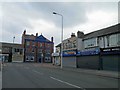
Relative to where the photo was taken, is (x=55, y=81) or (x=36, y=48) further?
(x=36, y=48)

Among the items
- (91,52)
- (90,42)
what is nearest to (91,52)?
(91,52)

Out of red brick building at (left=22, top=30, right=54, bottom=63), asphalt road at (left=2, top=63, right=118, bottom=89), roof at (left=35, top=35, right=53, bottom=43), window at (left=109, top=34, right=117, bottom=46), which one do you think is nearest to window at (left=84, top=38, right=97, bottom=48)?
window at (left=109, top=34, right=117, bottom=46)

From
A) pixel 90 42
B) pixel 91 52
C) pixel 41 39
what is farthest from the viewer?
pixel 41 39

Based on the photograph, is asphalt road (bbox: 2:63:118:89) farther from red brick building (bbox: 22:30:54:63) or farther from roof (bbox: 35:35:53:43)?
roof (bbox: 35:35:53:43)

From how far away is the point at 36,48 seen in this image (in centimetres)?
7694

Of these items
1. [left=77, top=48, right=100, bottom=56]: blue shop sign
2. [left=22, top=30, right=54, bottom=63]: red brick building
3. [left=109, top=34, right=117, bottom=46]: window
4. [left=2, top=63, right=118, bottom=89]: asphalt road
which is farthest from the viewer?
[left=22, top=30, right=54, bottom=63]: red brick building

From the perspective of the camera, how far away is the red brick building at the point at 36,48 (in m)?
74.4

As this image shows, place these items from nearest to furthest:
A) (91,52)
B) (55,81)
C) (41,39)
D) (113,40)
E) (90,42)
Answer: (55,81), (113,40), (91,52), (90,42), (41,39)

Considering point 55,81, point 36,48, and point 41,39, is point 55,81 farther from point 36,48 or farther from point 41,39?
point 41,39

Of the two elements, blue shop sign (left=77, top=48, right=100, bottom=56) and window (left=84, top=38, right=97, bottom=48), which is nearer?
blue shop sign (left=77, top=48, right=100, bottom=56)

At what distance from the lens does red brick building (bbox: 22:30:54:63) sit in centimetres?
7440

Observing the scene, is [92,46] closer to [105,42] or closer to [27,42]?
[105,42]

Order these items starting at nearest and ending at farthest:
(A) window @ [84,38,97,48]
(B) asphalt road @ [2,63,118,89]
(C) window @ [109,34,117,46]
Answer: (B) asphalt road @ [2,63,118,89], (C) window @ [109,34,117,46], (A) window @ [84,38,97,48]

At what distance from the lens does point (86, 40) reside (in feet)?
122
